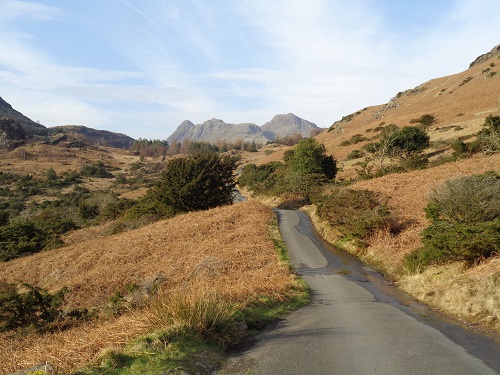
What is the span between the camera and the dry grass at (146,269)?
5469 millimetres

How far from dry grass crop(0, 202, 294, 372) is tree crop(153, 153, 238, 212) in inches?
161

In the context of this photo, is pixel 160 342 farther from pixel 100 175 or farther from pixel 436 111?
pixel 100 175

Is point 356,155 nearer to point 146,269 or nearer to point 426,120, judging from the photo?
point 426,120

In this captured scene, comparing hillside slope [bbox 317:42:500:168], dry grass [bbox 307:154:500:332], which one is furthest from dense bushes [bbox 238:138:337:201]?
hillside slope [bbox 317:42:500:168]

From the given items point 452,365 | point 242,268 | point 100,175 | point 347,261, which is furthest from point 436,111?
point 100,175

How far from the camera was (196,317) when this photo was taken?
5.47 metres

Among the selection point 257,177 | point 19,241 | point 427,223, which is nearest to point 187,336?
point 427,223

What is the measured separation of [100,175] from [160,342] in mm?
95300

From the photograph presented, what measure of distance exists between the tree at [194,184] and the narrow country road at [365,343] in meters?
18.6

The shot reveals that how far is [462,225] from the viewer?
9.79 meters

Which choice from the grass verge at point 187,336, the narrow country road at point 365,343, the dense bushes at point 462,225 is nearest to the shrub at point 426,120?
the dense bushes at point 462,225

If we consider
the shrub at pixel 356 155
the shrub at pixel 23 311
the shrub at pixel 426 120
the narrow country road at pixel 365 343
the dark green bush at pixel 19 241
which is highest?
the shrub at pixel 426 120

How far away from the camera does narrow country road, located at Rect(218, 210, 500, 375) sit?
4.74 m

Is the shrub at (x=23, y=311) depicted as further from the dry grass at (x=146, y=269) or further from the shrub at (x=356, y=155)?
the shrub at (x=356, y=155)
